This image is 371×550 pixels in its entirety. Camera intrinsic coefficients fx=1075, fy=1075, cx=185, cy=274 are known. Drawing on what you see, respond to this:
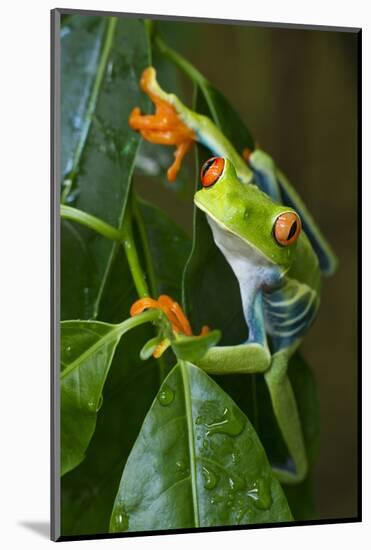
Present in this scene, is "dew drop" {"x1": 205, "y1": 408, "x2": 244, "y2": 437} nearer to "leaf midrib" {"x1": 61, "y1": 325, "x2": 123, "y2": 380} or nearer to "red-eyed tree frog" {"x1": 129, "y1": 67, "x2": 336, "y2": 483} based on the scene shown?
"red-eyed tree frog" {"x1": 129, "y1": 67, "x2": 336, "y2": 483}

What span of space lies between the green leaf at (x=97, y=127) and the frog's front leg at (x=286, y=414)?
635mm

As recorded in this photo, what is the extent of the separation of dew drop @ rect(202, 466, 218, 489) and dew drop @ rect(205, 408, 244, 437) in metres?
0.11

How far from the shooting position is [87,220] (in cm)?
289

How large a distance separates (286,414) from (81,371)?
744mm

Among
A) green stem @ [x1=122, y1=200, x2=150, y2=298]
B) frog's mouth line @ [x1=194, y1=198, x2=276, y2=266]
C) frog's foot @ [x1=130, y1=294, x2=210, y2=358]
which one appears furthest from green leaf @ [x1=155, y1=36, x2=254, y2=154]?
frog's foot @ [x1=130, y1=294, x2=210, y2=358]

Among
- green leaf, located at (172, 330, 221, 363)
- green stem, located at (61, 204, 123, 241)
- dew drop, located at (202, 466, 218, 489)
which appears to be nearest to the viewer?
green leaf, located at (172, 330, 221, 363)

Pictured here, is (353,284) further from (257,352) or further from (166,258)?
(166,258)

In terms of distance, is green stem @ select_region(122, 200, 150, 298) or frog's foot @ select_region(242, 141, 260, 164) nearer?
green stem @ select_region(122, 200, 150, 298)

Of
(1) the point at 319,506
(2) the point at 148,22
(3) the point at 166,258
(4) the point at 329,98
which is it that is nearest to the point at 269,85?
(4) the point at 329,98

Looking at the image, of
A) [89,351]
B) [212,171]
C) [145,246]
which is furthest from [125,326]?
[212,171]

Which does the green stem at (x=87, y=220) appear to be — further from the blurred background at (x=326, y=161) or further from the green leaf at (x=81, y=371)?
the blurred background at (x=326, y=161)

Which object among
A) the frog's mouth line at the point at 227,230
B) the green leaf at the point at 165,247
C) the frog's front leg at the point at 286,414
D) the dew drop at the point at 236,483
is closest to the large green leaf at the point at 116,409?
the green leaf at the point at 165,247

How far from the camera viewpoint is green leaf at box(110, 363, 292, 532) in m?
2.95

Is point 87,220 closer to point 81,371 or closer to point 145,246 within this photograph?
point 145,246
